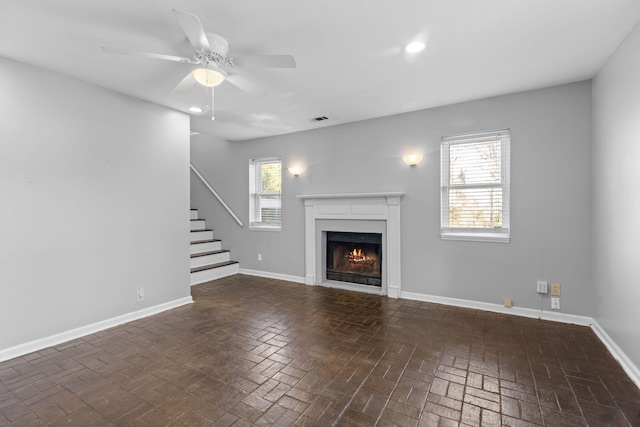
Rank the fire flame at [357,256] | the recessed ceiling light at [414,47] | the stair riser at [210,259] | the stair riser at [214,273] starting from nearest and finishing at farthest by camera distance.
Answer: the recessed ceiling light at [414,47] < the fire flame at [357,256] < the stair riser at [214,273] < the stair riser at [210,259]

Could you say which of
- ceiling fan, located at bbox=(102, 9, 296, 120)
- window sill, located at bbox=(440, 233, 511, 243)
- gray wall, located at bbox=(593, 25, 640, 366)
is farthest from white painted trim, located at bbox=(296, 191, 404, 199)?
ceiling fan, located at bbox=(102, 9, 296, 120)

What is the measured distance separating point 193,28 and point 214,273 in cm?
432

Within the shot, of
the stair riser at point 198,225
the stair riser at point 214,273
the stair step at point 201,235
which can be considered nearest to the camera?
the stair riser at point 214,273

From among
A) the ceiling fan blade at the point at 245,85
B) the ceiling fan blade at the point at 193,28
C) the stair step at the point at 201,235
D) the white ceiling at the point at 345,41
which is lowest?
the stair step at the point at 201,235

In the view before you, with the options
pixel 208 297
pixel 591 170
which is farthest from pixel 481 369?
pixel 208 297

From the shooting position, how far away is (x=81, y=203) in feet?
10.3

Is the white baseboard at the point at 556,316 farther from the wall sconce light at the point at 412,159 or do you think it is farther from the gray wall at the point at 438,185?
the wall sconce light at the point at 412,159

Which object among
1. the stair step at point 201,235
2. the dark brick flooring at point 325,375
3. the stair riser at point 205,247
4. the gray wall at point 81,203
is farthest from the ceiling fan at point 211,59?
the stair step at point 201,235

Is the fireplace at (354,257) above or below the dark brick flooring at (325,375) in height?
above

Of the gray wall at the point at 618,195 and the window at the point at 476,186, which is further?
the window at the point at 476,186

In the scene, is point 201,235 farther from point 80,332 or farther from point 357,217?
point 357,217

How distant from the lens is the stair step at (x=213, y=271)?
5.10 meters

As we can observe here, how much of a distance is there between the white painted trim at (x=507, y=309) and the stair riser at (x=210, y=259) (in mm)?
3373

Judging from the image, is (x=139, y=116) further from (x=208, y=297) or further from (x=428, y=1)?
(x=428, y=1)
